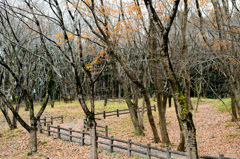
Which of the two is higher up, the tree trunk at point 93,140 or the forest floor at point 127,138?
the tree trunk at point 93,140

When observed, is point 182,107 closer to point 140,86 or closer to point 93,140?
point 93,140

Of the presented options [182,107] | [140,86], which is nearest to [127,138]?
[140,86]

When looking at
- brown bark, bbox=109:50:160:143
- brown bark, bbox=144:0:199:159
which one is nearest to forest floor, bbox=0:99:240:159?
brown bark, bbox=109:50:160:143

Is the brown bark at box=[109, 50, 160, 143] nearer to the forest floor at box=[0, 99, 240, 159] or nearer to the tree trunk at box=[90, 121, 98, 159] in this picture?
the forest floor at box=[0, 99, 240, 159]

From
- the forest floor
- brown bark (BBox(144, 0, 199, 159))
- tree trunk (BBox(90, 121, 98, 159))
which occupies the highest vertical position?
brown bark (BBox(144, 0, 199, 159))

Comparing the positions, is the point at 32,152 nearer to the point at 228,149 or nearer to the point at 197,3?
the point at 228,149

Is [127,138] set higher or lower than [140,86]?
lower

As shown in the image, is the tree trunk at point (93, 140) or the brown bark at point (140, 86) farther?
the brown bark at point (140, 86)

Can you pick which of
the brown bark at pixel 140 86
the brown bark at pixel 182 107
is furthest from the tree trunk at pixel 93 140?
the brown bark at pixel 182 107

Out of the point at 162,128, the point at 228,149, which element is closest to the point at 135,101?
the point at 162,128

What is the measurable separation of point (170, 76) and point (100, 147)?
Answer: 6212 mm

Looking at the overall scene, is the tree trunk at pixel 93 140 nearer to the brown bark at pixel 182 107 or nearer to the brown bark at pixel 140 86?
the brown bark at pixel 140 86

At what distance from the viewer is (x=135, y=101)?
1292cm

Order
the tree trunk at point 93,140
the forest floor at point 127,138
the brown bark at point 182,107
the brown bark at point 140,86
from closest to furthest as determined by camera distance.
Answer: the brown bark at point 182,107 < the tree trunk at point 93,140 < the forest floor at point 127,138 < the brown bark at point 140,86
